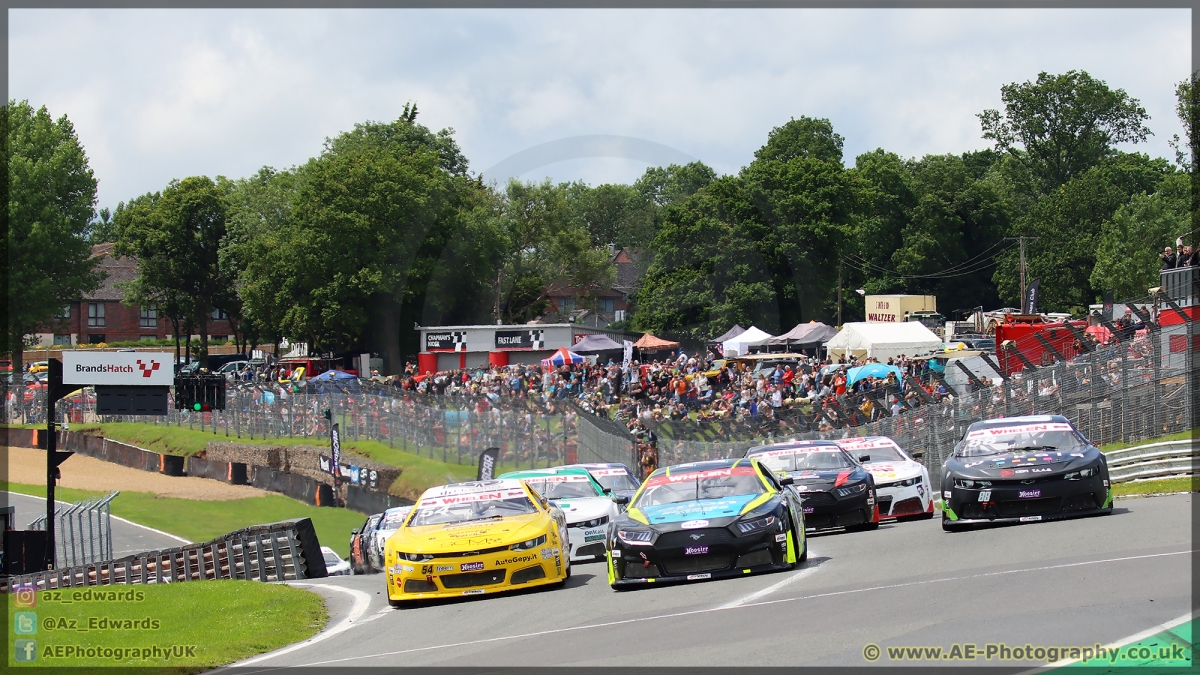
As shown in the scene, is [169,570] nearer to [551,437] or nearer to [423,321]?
[551,437]

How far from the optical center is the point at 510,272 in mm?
87688

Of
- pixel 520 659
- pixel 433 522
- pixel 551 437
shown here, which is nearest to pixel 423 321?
pixel 551 437

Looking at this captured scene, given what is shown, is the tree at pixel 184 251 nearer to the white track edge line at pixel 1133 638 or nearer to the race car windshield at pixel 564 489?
the race car windshield at pixel 564 489

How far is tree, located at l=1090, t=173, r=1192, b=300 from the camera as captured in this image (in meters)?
73.6

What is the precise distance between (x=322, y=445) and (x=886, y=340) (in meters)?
21.1

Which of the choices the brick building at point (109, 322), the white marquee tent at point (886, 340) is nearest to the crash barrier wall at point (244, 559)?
the white marquee tent at point (886, 340)

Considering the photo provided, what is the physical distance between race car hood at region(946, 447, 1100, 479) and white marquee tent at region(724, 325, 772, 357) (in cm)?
3842

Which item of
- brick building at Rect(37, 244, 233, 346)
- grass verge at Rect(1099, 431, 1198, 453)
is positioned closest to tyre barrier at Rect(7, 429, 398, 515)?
grass verge at Rect(1099, 431, 1198, 453)

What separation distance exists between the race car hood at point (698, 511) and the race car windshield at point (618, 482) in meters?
6.64

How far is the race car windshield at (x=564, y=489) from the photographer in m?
18.0

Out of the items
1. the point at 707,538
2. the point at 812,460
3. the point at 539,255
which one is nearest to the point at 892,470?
the point at 812,460

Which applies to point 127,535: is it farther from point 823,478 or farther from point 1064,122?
point 1064,122

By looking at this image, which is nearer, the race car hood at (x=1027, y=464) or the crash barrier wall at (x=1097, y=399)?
the race car hood at (x=1027, y=464)

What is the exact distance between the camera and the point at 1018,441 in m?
15.9
